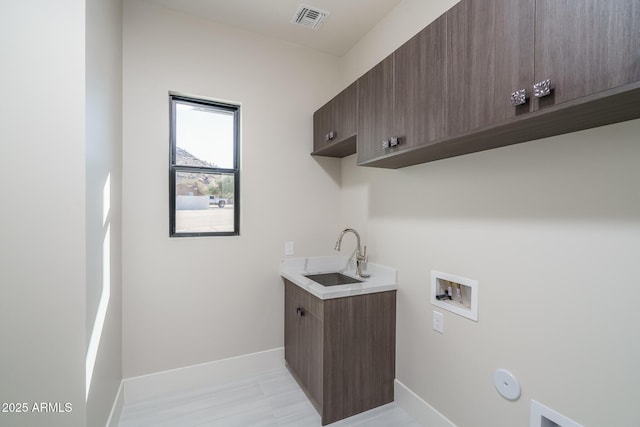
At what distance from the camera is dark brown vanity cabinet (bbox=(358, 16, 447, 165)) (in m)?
1.42

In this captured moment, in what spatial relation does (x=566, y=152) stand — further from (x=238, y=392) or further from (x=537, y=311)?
Answer: (x=238, y=392)

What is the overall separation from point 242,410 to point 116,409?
0.81 m

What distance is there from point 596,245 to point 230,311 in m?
2.37

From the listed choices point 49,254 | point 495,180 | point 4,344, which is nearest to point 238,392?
point 4,344

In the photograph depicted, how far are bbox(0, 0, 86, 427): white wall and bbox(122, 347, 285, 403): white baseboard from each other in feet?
3.25

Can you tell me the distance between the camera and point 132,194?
2.13 meters

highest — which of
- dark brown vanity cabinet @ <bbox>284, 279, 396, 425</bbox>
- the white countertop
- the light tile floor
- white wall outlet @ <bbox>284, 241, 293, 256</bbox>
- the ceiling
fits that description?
the ceiling

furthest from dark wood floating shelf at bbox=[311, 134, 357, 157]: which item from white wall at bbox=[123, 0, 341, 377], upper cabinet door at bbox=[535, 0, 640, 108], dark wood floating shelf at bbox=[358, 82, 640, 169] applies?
upper cabinet door at bbox=[535, 0, 640, 108]

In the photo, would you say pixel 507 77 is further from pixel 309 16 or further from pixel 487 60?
pixel 309 16

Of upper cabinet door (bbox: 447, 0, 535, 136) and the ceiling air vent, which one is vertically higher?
the ceiling air vent

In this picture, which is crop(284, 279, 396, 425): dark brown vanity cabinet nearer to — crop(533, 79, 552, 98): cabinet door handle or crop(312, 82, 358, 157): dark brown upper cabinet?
crop(312, 82, 358, 157): dark brown upper cabinet

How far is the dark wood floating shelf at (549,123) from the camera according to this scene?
87cm

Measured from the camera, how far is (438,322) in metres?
1.79

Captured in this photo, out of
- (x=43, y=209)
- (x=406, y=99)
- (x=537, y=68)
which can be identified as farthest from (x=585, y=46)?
(x=43, y=209)
